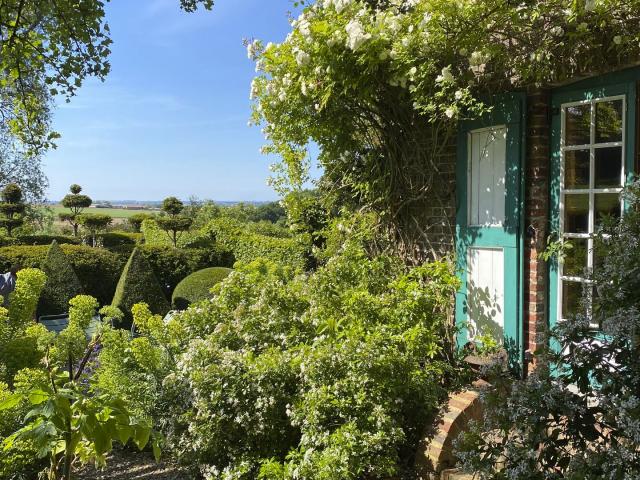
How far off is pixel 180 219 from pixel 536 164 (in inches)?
556

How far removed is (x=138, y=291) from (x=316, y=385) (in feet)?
19.0

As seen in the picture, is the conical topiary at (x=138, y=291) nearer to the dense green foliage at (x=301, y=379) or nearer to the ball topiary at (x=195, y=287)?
the ball topiary at (x=195, y=287)

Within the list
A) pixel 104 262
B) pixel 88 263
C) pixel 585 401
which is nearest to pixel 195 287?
pixel 104 262

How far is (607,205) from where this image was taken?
3555 millimetres

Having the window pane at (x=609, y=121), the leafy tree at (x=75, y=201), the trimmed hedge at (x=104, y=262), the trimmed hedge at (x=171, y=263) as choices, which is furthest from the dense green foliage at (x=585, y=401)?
the leafy tree at (x=75, y=201)

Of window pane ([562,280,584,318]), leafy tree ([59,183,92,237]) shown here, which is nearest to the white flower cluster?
window pane ([562,280,584,318])

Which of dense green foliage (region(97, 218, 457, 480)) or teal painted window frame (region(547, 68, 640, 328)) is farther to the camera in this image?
teal painted window frame (region(547, 68, 640, 328))

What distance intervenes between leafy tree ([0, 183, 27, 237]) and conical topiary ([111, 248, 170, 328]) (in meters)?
10.6

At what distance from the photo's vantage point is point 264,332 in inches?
161

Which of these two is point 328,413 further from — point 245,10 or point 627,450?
point 245,10

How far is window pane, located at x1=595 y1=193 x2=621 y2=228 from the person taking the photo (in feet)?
11.5

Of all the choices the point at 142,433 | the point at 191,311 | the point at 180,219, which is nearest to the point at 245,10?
the point at 191,311

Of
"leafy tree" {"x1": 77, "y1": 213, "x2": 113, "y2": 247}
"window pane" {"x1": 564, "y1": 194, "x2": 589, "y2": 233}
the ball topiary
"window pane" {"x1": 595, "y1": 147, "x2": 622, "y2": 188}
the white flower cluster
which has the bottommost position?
the ball topiary

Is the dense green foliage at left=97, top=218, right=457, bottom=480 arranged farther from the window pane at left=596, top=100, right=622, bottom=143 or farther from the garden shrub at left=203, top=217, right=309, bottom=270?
the garden shrub at left=203, top=217, right=309, bottom=270
